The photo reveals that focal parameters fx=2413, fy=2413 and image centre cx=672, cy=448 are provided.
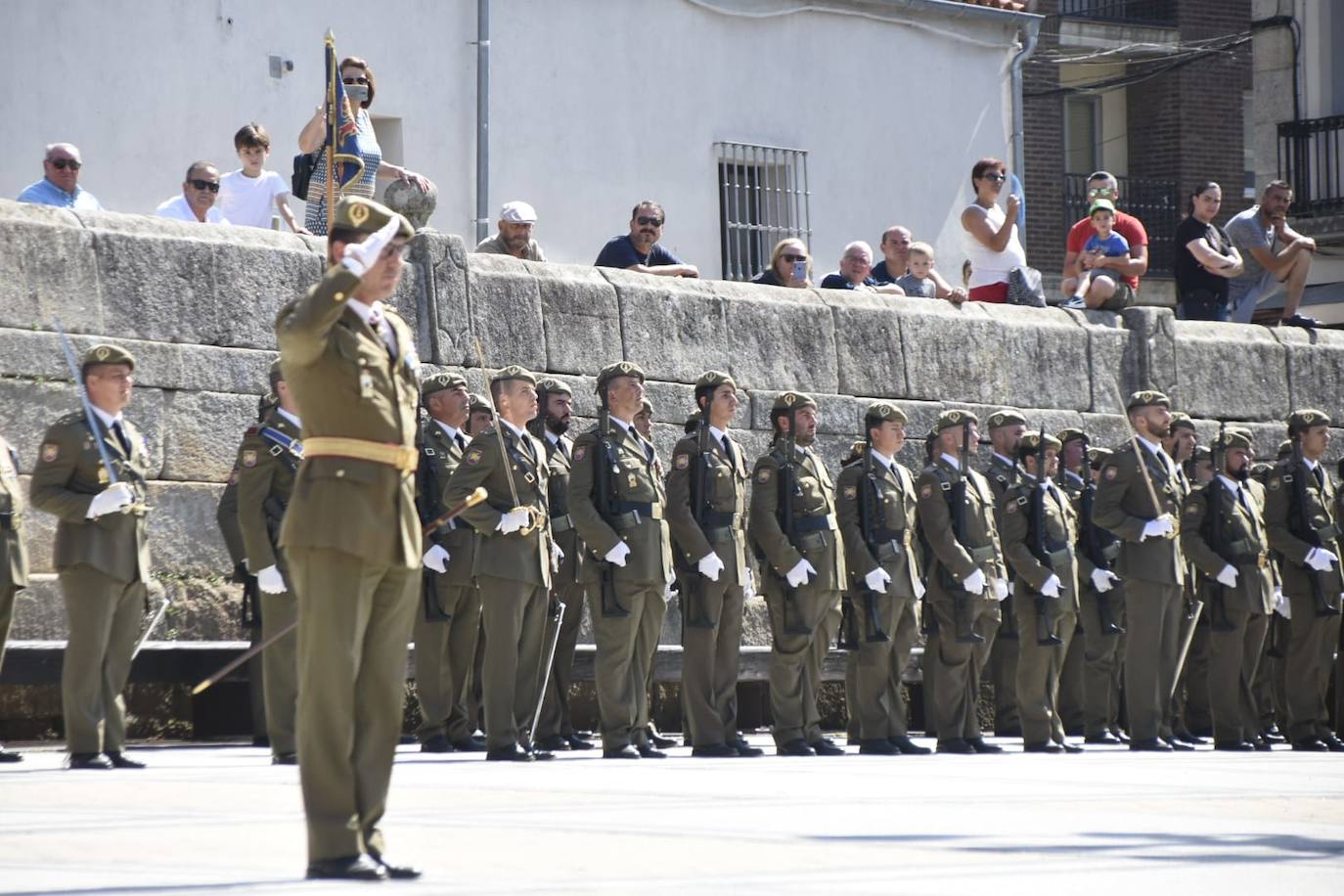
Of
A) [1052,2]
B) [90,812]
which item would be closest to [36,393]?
[90,812]

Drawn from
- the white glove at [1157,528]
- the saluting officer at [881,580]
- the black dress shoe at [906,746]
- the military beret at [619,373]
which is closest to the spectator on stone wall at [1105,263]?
the white glove at [1157,528]

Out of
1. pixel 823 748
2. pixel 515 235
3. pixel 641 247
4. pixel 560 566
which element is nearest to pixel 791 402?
pixel 560 566

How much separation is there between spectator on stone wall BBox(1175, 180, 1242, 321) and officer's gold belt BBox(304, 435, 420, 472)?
12.1 metres

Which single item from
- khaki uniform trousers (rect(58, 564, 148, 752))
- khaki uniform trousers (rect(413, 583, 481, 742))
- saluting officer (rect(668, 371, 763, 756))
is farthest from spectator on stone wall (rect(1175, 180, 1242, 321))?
khaki uniform trousers (rect(58, 564, 148, 752))

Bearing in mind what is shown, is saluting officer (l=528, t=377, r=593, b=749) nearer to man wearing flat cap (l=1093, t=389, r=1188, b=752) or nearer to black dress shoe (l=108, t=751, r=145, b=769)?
black dress shoe (l=108, t=751, r=145, b=769)

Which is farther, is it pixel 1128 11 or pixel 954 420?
pixel 1128 11

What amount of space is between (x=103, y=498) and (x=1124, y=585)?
5695 millimetres

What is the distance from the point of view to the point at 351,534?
6.34 m

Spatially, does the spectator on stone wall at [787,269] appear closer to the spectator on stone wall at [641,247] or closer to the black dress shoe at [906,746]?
the spectator on stone wall at [641,247]

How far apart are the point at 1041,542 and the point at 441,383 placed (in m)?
3.43

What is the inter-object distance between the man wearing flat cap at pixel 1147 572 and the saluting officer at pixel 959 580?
663 millimetres

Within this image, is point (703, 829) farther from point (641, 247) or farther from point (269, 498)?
point (641, 247)

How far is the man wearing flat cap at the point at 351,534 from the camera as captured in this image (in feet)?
20.6

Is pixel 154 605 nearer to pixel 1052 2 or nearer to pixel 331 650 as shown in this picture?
pixel 331 650
